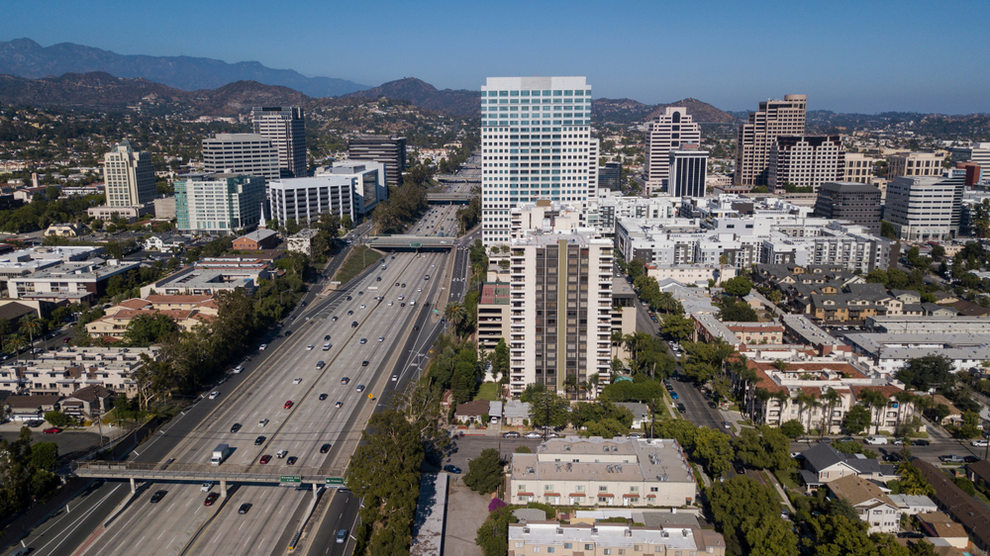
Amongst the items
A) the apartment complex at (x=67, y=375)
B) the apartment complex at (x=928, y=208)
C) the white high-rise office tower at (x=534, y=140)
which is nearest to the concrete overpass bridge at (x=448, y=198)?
the white high-rise office tower at (x=534, y=140)

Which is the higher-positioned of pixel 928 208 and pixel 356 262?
pixel 928 208

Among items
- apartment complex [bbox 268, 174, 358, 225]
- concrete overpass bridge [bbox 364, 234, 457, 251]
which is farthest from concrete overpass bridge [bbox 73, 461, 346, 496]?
apartment complex [bbox 268, 174, 358, 225]

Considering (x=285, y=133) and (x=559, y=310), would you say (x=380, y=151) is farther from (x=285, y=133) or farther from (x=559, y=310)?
(x=559, y=310)

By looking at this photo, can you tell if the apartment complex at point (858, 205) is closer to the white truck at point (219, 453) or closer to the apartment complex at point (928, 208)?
the apartment complex at point (928, 208)

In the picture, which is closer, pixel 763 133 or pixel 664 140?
pixel 763 133

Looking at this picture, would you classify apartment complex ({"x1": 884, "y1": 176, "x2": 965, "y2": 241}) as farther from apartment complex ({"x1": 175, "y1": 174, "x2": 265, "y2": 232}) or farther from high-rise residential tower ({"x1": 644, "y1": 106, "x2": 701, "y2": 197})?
apartment complex ({"x1": 175, "y1": 174, "x2": 265, "y2": 232})

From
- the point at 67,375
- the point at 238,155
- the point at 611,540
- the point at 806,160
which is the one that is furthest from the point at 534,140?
the point at 806,160
